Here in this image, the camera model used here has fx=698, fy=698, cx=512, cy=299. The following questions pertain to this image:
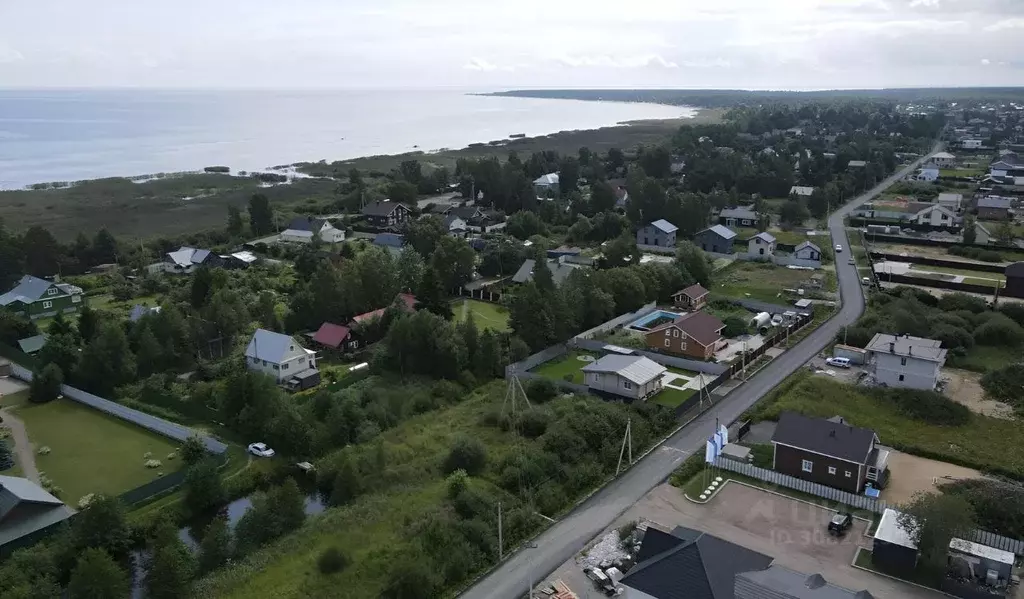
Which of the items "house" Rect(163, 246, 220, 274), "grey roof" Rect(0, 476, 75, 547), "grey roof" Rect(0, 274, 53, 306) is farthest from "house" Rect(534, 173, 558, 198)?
"grey roof" Rect(0, 476, 75, 547)

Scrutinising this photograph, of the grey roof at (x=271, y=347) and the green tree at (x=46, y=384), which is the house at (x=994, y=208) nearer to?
the grey roof at (x=271, y=347)

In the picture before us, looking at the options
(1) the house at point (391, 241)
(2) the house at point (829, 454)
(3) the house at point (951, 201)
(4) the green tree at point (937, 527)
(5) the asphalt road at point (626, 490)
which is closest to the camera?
(4) the green tree at point (937, 527)

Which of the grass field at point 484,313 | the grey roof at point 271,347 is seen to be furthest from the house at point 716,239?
the grey roof at point 271,347

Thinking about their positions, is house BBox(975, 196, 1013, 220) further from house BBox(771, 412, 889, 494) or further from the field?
house BBox(771, 412, 889, 494)

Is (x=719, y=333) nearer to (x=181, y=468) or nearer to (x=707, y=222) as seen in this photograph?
(x=181, y=468)

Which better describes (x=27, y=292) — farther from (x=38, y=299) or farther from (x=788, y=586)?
(x=788, y=586)
